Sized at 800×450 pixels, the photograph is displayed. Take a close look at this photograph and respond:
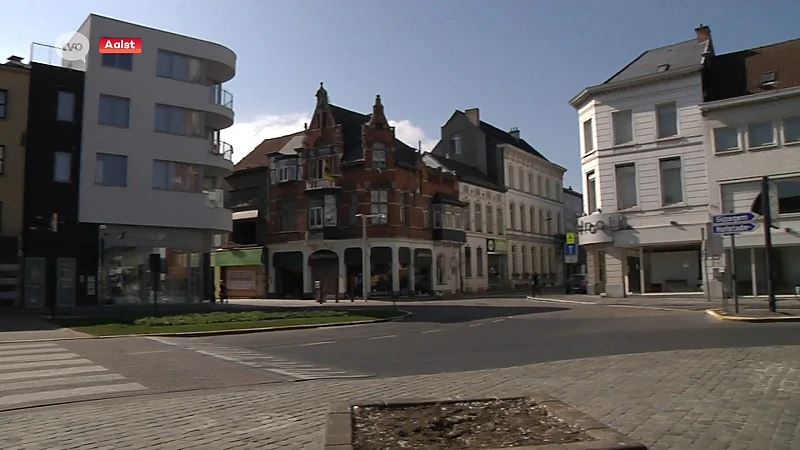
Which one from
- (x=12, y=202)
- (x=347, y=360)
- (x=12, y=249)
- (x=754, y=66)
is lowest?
(x=347, y=360)

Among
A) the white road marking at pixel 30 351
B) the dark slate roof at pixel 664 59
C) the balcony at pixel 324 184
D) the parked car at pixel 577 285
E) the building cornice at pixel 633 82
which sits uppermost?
the dark slate roof at pixel 664 59

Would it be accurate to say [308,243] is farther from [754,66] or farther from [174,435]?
[174,435]

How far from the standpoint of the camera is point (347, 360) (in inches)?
537

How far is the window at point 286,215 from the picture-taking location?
54.0 metres

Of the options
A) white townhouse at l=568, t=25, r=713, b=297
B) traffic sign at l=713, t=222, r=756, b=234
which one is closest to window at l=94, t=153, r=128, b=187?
white townhouse at l=568, t=25, r=713, b=297

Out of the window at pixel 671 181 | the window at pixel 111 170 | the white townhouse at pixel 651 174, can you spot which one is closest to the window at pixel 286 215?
the window at pixel 111 170

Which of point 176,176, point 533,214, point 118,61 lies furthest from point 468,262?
point 118,61

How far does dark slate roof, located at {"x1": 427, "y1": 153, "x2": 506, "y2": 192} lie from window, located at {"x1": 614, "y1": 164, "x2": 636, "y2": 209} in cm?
2250

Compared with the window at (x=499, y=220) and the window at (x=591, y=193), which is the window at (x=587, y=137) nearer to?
the window at (x=591, y=193)

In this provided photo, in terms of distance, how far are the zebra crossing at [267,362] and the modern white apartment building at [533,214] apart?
5064cm

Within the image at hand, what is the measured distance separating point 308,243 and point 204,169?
509 inches

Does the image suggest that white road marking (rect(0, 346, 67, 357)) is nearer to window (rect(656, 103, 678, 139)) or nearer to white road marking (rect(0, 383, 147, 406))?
white road marking (rect(0, 383, 147, 406))

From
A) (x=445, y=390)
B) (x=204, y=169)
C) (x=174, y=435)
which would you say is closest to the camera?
(x=174, y=435)

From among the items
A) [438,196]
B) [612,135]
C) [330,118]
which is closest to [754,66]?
[612,135]
